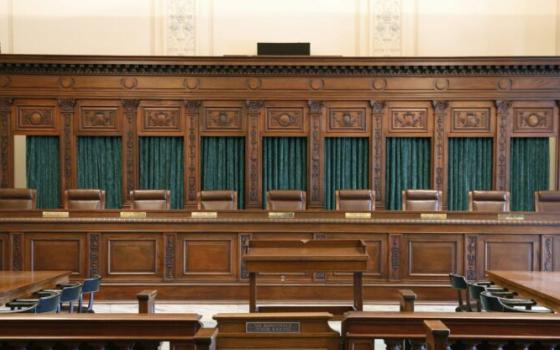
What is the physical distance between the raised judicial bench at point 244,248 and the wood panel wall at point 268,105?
8.72 feet

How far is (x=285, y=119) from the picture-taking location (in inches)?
340

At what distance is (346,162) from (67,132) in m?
4.66

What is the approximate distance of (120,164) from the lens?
8.83 m

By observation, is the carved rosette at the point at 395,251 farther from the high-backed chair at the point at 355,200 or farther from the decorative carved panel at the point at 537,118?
the decorative carved panel at the point at 537,118

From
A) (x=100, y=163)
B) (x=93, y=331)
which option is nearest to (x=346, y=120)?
(x=100, y=163)

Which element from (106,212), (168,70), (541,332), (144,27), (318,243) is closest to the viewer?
(541,332)

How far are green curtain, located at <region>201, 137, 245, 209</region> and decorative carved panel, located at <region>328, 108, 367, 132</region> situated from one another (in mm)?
1545

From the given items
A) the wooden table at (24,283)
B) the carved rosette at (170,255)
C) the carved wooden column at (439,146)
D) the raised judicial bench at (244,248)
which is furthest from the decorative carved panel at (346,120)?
the wooden table at (24,283)

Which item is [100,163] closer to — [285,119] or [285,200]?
[285,119]

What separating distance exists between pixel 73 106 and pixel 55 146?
2.51 ft

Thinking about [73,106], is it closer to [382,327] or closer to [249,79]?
[249,79]

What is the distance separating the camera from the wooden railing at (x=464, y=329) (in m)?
2.16

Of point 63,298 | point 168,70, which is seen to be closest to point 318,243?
point 63,298

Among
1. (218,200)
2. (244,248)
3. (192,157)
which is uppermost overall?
(192,157)
